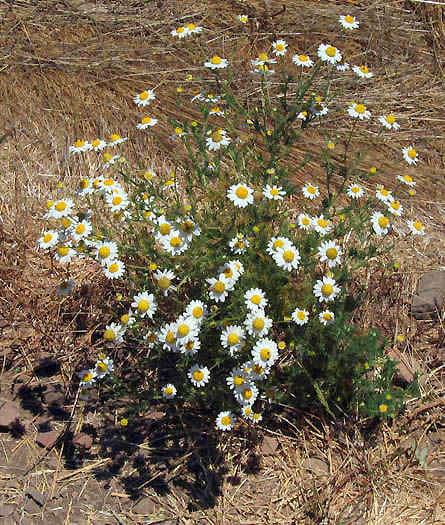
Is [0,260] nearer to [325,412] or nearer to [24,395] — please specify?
[24,395]

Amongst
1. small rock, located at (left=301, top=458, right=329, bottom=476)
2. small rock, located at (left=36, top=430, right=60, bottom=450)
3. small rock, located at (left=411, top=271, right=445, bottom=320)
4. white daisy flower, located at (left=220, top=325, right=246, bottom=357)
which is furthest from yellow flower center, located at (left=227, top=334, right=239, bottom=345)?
small rock, located at (left=411, top=271, right=445, bottom=320)

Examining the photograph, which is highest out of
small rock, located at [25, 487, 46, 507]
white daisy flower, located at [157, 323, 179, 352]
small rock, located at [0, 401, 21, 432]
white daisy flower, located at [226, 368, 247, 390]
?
white daisy flower, located at [157, 323, 179, 352]

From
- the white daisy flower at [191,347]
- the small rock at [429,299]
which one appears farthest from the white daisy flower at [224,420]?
the small rock at [429,299]

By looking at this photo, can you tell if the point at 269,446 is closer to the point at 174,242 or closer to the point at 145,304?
the point at 145,304

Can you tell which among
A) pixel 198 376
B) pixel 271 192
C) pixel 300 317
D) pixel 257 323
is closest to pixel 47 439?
pixel 198 376

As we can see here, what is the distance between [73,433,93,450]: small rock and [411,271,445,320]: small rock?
6.57 ft

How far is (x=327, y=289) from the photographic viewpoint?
7.81 feet

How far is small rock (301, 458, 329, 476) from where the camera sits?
8.34ft

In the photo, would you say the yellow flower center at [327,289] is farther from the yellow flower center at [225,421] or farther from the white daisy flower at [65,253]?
the white daisy flower at [65,253]

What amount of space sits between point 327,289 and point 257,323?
419 millimetres

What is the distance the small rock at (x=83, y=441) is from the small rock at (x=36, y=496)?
0.28 metres

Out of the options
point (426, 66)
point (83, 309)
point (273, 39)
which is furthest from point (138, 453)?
point (426, 66)

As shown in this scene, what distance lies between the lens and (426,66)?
4.42 metres

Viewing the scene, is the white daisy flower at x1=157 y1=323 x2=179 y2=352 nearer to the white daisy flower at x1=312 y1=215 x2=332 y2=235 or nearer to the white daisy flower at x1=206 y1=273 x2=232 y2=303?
the white daisy flower at x1=206 y1=273 x2=232 y2=303
